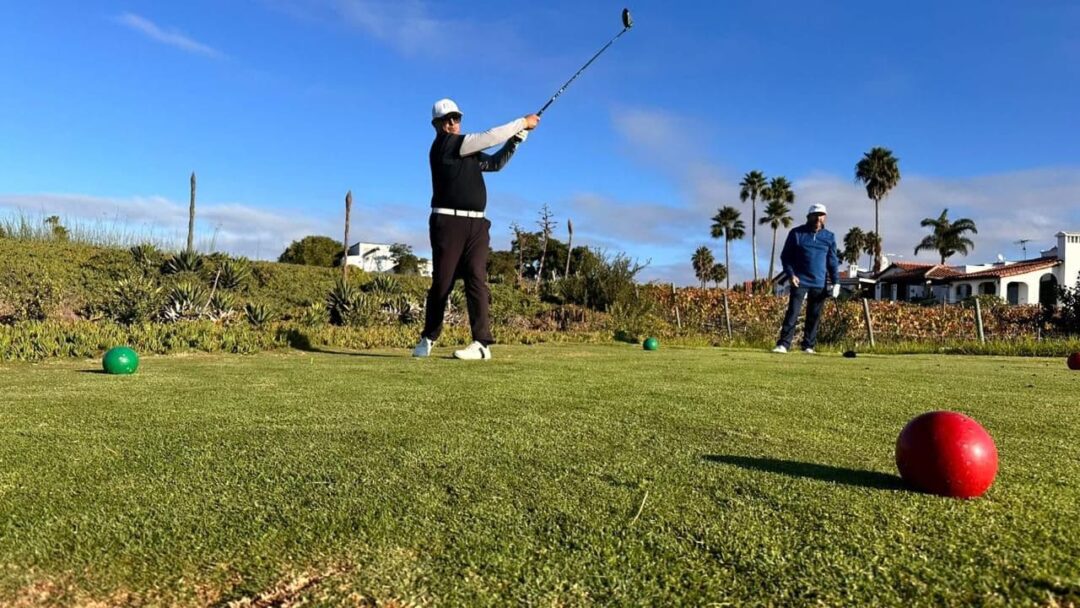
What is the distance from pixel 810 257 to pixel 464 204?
5.19 meters

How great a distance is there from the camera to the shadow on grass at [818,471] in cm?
215

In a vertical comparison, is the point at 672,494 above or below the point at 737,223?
below

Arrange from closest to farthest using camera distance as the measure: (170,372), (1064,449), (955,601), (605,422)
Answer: (955,601), (1064,449), (605,422), (170,372)

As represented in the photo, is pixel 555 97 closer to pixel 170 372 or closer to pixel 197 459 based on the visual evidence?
pixel 170 372

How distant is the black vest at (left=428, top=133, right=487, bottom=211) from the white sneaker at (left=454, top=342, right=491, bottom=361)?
1.29 meters

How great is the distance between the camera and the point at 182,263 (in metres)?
12.5

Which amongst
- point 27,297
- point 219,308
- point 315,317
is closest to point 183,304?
point 219,308

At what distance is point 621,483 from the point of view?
2135 millimetres

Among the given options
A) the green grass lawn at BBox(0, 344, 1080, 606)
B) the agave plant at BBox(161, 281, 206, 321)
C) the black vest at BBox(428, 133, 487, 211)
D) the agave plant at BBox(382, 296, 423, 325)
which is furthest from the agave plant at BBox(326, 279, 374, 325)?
the green grass lawn at BBox(0, 344, 1080, 606)

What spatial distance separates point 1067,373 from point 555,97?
5.19 meters

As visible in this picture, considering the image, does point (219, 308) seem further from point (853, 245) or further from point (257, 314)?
point (853, 245)

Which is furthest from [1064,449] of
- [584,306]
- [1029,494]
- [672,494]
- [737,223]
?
[737,223]

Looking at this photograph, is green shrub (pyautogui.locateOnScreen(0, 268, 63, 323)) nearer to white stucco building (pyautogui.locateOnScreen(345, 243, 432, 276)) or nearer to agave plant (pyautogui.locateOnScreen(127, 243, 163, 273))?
agave plant (pyautogui.locateOnScreen(127, 243, 163, 273))

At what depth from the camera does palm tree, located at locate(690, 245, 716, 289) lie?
272 ft
